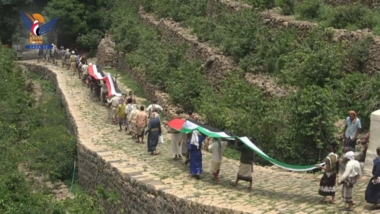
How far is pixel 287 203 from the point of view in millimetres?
10008

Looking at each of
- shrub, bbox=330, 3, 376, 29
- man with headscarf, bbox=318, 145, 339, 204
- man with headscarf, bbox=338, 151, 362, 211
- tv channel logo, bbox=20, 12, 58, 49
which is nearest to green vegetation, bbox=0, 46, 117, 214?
man with headscarf, bbox=318, 145, 339, 204

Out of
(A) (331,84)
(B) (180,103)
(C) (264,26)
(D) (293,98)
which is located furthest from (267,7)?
(D) (293,98)

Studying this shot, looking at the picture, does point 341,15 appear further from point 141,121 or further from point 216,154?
point 216,154

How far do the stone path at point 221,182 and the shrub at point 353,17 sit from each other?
568 cm

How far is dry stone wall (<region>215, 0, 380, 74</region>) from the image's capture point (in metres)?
14.4

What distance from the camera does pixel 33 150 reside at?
54.9ft

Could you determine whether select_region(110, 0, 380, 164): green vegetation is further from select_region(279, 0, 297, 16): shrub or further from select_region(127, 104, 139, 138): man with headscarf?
select_region(127, 104, 139, 138): man with headscarf

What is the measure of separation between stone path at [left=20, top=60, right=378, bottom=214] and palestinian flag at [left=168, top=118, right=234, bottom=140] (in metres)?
0.95

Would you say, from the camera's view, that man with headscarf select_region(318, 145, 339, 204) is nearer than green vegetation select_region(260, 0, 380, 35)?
Yes

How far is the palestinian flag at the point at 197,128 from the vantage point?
37.5 ft

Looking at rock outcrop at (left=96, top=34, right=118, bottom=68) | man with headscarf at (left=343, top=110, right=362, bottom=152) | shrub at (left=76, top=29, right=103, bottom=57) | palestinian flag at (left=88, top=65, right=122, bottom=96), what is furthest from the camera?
shrub at (left=76, top=29, right=103, bottom=57)

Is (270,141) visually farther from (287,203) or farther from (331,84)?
(287,203)

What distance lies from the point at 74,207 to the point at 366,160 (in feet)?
17.4

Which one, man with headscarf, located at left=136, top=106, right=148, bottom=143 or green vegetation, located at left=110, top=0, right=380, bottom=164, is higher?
green vegetation, located at left=110, top=0, right=380, bottom=164
